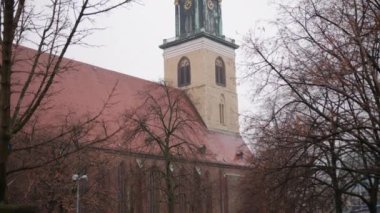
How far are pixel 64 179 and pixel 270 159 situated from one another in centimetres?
1391

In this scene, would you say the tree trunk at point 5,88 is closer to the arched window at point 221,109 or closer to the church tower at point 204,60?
the church tower at point 204,60

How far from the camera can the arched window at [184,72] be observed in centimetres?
5525

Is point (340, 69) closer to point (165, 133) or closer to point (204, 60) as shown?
point (165, 133)

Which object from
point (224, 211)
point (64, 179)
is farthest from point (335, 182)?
point (224, 211)

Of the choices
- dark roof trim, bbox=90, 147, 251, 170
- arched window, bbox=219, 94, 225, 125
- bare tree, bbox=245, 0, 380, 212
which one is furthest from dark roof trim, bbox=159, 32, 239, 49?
bare tree, bbox=245, 0, 380, 212

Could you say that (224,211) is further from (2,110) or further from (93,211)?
(2,110)

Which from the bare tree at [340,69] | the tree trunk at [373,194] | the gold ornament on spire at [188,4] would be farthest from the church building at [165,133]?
the bare tree at [340,69]

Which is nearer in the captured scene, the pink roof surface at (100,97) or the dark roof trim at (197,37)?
the pink roof surface at (100,97)

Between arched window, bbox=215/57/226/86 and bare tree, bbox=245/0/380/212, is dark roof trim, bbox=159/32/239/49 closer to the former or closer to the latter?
arched window, bbox=215/57/226/86

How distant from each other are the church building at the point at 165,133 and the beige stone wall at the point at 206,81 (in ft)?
0.32

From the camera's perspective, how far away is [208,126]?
53062mm

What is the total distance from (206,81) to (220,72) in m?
3.09

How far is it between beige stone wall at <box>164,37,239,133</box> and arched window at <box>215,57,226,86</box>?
37cm

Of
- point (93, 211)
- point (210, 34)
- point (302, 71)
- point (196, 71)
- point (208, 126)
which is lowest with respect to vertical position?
point (93, 211)
